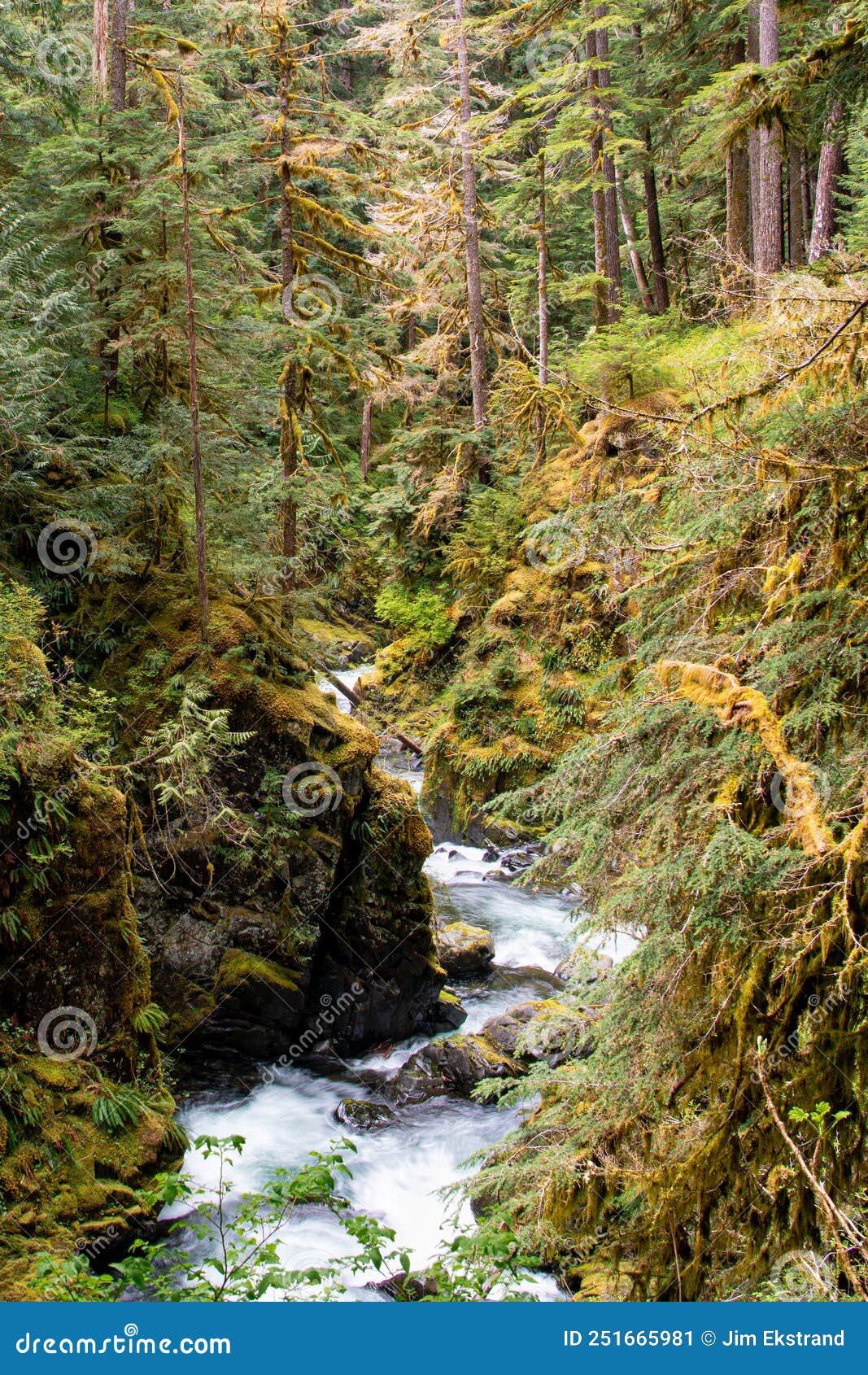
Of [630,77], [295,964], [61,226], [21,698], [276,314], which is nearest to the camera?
[21,698]

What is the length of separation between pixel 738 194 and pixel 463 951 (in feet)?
56.9

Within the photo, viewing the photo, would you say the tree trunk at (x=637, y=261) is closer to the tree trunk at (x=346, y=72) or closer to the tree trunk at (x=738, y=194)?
the tree trunk at (x=738, y=194)

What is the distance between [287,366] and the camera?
476 inches

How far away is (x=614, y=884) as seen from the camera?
14.9ft

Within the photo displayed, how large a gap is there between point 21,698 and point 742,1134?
603cm

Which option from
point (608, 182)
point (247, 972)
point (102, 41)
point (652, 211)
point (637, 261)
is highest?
point (102, 41)

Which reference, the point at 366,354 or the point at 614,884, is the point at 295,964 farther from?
the point at 366,354

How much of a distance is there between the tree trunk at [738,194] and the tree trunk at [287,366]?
10001mm

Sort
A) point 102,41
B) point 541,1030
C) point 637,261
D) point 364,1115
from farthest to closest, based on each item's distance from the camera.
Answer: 1. point 637,261
2. point 102,41
3. point 364,1115
4. point 541,1030

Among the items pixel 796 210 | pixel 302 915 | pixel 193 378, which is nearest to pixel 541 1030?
pixel 302 915

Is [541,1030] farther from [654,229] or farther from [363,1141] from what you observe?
[654,229]

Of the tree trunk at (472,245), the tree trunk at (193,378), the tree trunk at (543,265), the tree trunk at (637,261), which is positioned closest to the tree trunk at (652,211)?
the tree trunk at (637,261)

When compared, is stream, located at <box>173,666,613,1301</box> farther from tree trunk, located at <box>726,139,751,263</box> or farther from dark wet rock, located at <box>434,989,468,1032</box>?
tree trunk, located at <box>726,139,751,263</box>
